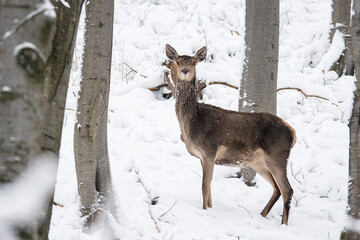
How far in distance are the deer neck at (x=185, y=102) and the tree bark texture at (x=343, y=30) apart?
6041 millimetres

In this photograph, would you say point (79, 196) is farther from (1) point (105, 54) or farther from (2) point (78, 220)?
(1) point (105, 54)

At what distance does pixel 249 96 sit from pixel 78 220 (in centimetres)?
358

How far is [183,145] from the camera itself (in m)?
8.03

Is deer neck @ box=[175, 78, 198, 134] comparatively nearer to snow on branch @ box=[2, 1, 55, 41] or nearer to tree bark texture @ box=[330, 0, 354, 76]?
snow on branch @ box=[2, 1, 55, 41]

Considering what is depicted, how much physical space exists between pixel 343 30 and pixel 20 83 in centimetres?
1130

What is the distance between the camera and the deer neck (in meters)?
6.48

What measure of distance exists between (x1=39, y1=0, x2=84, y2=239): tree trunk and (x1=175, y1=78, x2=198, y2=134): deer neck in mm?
4510

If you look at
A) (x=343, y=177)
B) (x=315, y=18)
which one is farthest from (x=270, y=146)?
(x=315, y=18)

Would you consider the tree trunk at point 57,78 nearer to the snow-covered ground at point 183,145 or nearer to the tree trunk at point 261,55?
the snow-covered ground at point 183,145

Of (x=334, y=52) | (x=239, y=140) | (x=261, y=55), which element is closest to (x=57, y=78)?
(x=239, y=140)

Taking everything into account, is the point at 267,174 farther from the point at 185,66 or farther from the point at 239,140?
the point at 185,66

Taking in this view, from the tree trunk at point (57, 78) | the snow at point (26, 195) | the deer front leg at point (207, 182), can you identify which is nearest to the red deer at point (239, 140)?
the deer front leg at point (207, 182)

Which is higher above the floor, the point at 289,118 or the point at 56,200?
the point at 289,118

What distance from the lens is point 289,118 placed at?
9.36 m
